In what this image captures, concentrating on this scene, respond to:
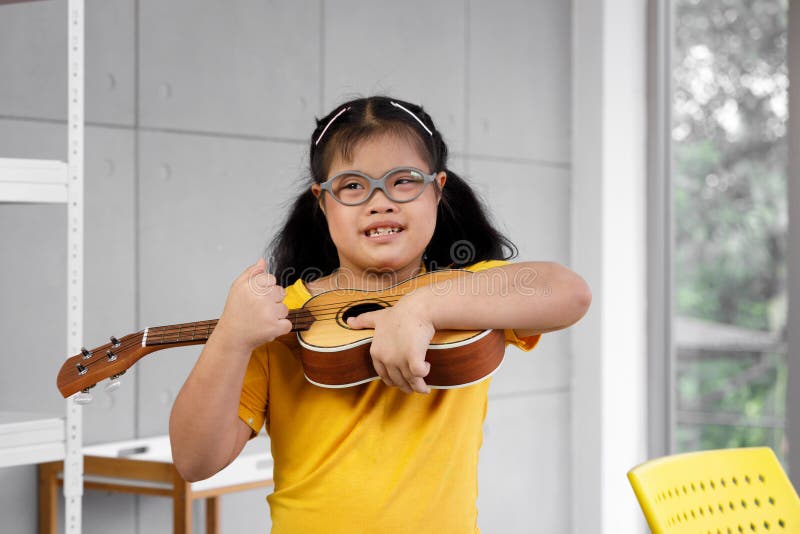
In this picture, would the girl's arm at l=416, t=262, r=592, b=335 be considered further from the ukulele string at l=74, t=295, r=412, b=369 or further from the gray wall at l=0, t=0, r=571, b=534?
the gray wall at l=0, t=0, r=571, b=534

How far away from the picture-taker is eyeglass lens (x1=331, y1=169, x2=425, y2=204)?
4.13ft

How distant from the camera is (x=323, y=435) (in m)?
1.21

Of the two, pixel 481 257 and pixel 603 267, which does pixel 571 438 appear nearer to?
pixel 603 267

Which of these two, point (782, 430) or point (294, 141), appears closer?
point (294, 141)

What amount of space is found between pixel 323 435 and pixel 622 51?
2.87m

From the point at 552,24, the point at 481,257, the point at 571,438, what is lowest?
the point at 571,438

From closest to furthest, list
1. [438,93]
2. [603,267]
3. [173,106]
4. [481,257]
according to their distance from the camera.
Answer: [481,257], [173,106], [438,93], [603,267]

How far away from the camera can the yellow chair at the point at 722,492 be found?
59.9 inches

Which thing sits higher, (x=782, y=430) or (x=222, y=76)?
(x=222, y=76)

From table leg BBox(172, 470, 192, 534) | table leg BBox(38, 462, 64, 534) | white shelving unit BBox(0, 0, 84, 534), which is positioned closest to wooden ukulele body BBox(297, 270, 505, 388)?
white shelving unit BBox(0, 0, 84, 534)

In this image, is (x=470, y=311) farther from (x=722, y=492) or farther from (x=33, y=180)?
(x=33, y=180)

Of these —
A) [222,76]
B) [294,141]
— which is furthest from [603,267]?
[222,76]

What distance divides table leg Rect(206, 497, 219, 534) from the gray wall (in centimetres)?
12

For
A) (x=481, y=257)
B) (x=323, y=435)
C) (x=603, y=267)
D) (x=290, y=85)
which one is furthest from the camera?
(x=603, y=267)
